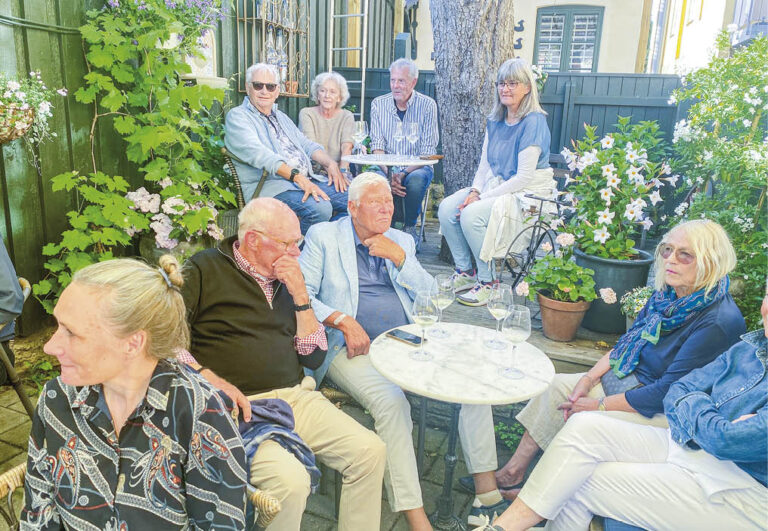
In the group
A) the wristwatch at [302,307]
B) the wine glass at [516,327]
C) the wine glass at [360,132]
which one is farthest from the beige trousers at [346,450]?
the wine glass at [360,132]

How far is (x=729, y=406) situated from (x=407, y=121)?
12.1 feet

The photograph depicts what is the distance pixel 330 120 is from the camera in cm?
469

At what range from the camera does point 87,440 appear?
1243 millimetres

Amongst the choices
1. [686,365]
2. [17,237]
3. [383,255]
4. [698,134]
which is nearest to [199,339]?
[383,255]

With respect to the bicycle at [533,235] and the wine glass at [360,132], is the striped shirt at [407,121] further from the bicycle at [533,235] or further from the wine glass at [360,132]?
the bicycle at [533,235]

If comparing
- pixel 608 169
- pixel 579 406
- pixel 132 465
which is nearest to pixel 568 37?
pixel 608 169

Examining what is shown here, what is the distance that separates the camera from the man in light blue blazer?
204 cm

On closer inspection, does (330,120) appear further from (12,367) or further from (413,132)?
(12,367)

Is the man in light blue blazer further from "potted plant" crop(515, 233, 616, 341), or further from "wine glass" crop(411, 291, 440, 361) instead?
"potted plant" crop(515, 233, 616, 341)

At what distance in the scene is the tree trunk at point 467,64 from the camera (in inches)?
171

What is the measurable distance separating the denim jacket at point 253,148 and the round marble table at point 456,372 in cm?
177

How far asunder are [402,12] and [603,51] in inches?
149

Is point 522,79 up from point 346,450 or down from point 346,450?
up

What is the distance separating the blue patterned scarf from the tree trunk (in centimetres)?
272
